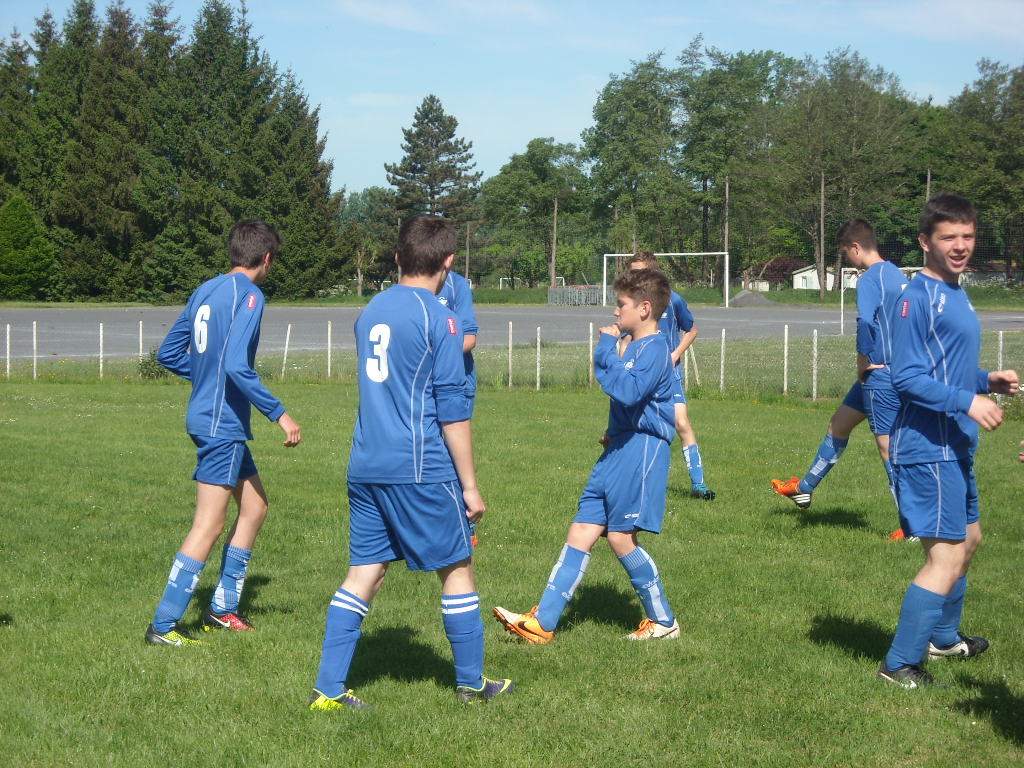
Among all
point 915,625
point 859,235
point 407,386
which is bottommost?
point 915,625

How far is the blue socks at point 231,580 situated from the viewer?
5652 millimetres

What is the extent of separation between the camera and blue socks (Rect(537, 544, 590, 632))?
5.38 meters

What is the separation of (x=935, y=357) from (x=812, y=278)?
77303 mm

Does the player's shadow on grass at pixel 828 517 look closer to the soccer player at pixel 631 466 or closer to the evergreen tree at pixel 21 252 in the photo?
the soccer player at pixel 631 466

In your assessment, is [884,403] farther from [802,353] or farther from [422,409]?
[802,353]

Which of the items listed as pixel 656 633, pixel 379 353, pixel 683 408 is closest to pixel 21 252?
pixel 683 408

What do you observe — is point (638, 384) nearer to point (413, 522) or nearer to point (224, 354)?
point (413, 522)

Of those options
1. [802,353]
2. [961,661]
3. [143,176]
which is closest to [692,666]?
[961,661]

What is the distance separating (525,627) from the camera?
17.7ft

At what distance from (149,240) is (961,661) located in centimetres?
6777

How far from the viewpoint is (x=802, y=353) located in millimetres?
28422

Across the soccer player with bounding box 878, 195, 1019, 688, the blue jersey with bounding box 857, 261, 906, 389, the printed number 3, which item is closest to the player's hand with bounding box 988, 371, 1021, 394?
the soccer player with bounding box 878, 195, 1019, 688

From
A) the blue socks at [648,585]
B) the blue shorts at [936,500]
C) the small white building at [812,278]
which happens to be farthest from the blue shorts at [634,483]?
the small white building at [812,278]

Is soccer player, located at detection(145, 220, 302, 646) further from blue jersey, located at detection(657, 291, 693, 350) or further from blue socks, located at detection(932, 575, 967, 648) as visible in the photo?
blue jersey, located at detection(657, 291, 693, 350)
